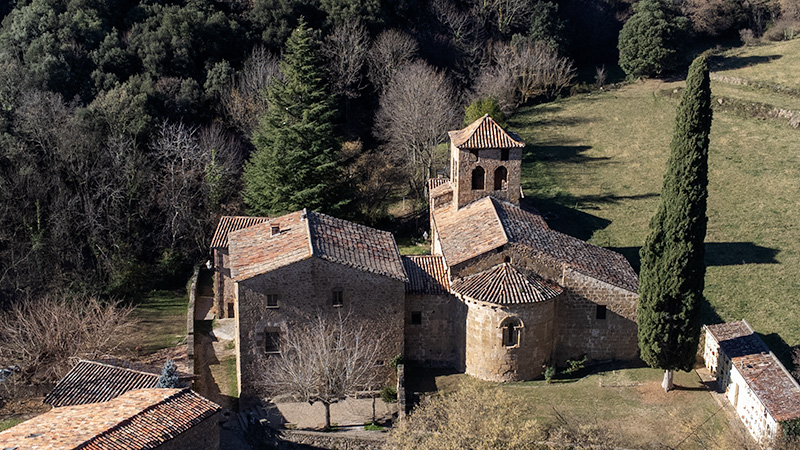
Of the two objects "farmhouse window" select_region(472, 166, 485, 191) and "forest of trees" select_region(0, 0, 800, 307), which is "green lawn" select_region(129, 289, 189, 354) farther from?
"farmhouse window" select_region(472, 166, 485, 191)

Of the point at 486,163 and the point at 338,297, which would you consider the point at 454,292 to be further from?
the point at 486,163

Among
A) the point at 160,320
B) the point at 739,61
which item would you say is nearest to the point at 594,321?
the point at 160,320

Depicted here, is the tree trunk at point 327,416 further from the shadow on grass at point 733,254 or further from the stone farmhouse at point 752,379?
the shadow on grass at point 733,254

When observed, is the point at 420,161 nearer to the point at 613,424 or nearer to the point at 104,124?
the point at 104,124

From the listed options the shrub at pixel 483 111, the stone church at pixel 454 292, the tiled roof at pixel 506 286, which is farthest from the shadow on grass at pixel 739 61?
the tiled roof at pixel 506 286

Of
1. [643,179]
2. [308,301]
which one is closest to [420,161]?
[643,179]

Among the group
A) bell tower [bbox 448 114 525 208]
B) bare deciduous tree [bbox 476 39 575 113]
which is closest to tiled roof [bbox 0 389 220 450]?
bell tower [bbox 448 114 525 208]
